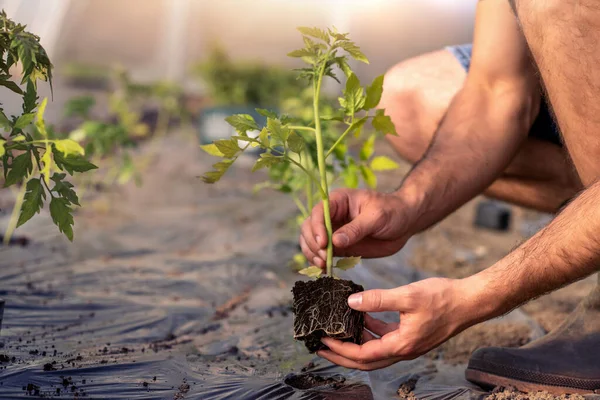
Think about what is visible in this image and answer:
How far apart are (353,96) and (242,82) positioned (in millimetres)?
5743

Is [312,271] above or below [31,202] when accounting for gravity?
below

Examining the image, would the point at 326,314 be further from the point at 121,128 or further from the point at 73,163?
the point at 121,128

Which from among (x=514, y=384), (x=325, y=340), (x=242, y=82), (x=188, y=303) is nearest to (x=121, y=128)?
(x=188, y=303)

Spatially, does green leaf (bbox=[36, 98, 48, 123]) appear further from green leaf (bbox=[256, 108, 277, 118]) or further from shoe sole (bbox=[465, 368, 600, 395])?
shoe sole (bbox=[465, 368, 600, 395])

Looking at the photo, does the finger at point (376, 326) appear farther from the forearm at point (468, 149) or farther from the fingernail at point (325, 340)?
the forearm at point (468, 149)

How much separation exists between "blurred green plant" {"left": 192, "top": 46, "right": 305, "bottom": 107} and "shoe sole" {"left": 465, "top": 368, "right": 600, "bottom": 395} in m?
5.30

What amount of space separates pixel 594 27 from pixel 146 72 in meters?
9.32

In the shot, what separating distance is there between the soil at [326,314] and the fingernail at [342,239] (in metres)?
0.10

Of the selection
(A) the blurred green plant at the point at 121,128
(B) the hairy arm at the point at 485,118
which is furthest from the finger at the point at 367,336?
(A) the blurred green plant at the point at 121,128

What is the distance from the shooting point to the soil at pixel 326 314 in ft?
4.99

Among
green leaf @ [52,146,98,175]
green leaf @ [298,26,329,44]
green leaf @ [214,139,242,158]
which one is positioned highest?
green leaf @ [298,26,329,44]

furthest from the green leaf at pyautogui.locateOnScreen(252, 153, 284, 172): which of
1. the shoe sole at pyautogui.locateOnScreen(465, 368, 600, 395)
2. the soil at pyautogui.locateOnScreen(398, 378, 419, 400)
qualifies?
the shoe sole at pyautogui.locateOnScreen(465, 368, 600, 395)

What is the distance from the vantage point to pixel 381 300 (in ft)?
4.66

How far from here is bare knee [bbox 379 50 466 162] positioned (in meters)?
2.38
